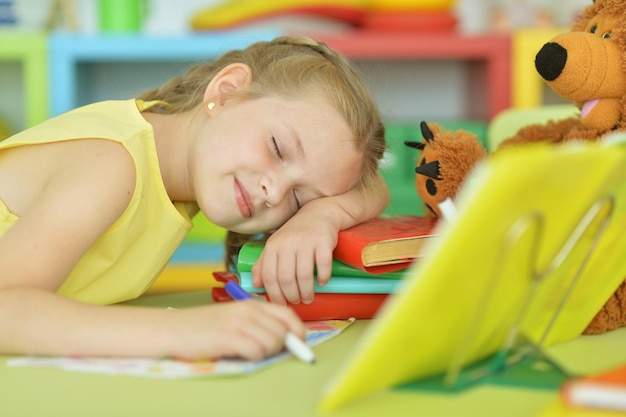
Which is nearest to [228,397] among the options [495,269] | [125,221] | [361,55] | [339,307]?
[495,269]

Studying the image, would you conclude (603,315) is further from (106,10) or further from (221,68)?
(106,10)

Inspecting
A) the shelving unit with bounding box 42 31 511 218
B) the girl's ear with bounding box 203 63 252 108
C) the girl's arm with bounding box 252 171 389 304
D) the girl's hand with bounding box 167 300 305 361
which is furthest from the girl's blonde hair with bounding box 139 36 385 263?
the shelving unit with bounding box 42 31 511 218

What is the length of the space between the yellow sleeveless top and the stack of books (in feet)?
0.49

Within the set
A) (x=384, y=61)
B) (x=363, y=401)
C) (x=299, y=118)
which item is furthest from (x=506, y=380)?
(x=384, y=61)

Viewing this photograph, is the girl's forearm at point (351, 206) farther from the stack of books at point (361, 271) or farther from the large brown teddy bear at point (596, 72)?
the large brown teddy bear at point (596, 72)

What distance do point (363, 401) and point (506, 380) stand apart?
0.30 ft

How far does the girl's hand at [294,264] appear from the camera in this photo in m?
0.78

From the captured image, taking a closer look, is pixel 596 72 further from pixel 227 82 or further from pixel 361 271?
pixel 227 82

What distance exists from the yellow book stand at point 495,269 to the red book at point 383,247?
202 millimetres

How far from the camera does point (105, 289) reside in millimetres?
918

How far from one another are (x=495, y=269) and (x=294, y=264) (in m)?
0.35

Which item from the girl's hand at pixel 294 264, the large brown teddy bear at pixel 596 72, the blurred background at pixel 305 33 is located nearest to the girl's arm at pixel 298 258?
the girl's hand at pixel 294 264

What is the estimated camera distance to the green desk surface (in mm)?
488

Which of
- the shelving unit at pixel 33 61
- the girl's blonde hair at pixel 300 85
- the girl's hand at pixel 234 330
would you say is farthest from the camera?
the shelving unit at pixel 33 61
